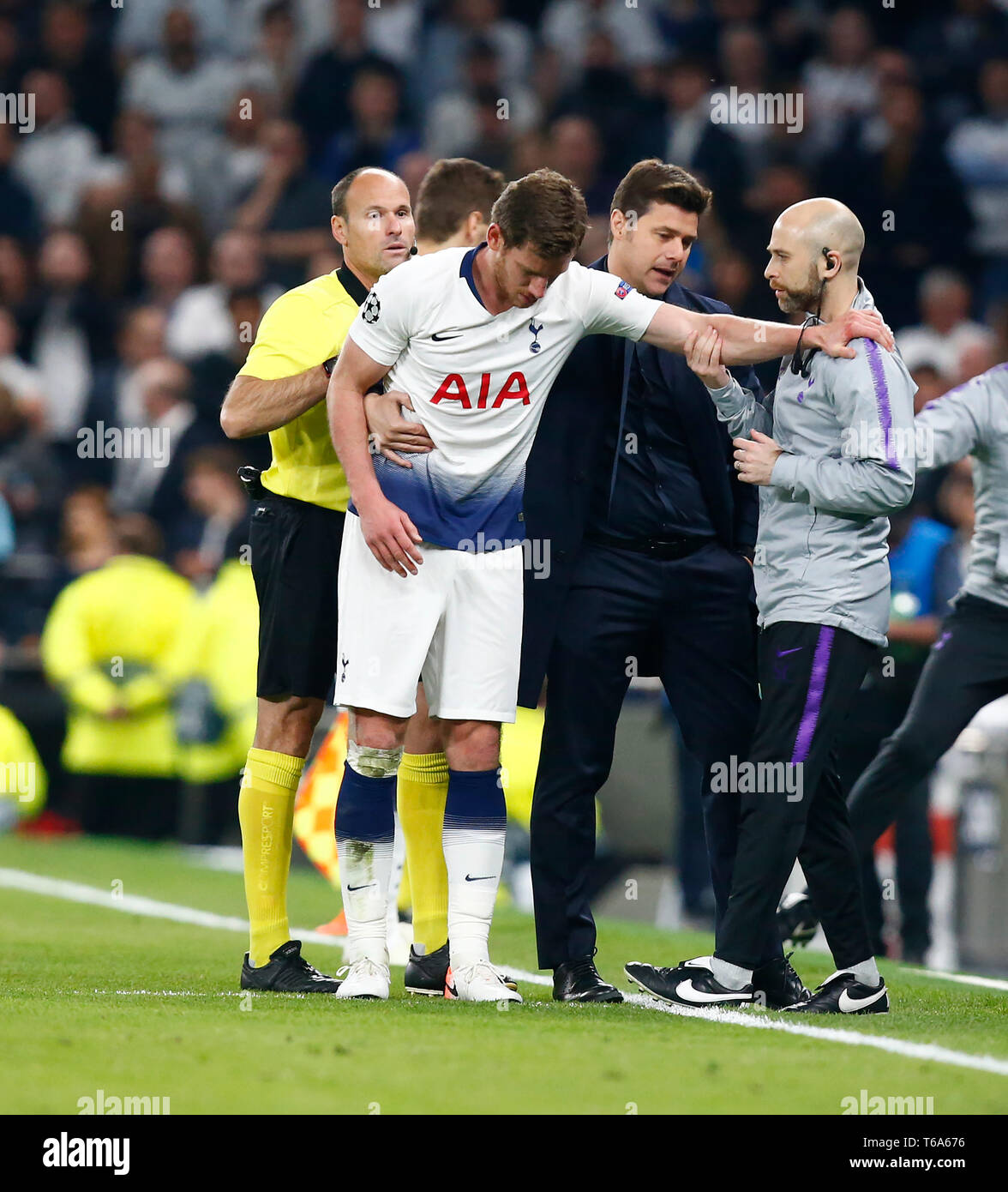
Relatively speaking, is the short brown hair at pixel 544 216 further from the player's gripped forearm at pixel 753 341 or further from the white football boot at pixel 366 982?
the white football boot at pixel 366 982

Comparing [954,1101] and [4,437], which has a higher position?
[4,437]

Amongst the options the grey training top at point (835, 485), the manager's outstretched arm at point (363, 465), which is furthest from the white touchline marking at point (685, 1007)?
the manager's outstretched arm at point (363, 465)

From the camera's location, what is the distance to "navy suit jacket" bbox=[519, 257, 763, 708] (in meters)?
5.36

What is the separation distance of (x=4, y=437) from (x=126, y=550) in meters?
1.56

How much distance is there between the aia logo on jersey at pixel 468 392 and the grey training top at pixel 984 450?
5.40 feet

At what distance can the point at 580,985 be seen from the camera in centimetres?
537

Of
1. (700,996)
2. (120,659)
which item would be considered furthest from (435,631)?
(120,659)

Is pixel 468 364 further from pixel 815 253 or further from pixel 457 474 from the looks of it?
pixel 815 253

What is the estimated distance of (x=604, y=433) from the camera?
546 centimetres

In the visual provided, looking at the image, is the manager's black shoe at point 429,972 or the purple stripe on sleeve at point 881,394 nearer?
the purple stripe on sleeve at point 881,394

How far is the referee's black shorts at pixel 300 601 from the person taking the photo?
18.2 ft

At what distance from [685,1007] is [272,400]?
2.00 meters
